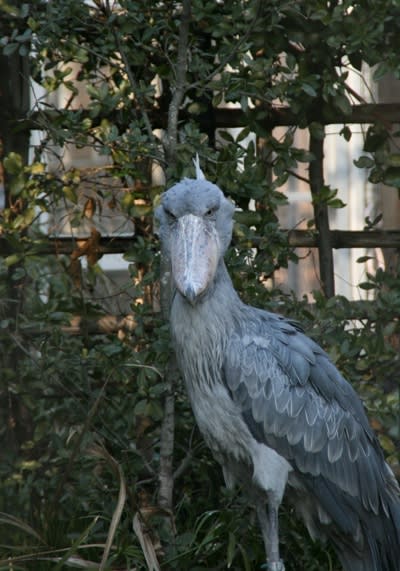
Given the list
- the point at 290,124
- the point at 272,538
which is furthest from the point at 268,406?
the point at 290,124

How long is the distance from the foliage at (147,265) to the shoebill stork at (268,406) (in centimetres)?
46

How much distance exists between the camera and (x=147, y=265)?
4406 mm

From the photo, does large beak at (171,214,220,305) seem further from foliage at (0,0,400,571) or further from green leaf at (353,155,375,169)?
green leaf at (353,155,375,169)

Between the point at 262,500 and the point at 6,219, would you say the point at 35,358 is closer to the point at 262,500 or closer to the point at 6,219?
the point at 6,219

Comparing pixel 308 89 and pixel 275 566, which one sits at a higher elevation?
pixel 308 89

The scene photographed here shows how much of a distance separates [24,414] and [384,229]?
1739 mm

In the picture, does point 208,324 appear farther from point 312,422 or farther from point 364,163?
point 364,163

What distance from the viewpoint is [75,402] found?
4289 millimetres

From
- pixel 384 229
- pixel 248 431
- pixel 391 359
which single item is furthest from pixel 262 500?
pixel 384 229

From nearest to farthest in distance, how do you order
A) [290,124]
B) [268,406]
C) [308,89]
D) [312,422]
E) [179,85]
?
[268,406] → [312,422] → [179,85] → [308,89] → [290,124]

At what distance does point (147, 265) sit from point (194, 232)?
45.4 inches

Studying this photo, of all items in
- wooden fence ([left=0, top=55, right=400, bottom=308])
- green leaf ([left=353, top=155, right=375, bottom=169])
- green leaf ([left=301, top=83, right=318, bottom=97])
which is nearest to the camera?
green leaf ([left=301, top=83, right=318, bottom=97])

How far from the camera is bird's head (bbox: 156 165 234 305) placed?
10.6ft

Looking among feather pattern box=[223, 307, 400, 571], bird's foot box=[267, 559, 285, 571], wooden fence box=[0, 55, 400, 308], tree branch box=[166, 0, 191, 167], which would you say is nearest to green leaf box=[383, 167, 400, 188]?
wooden fence box=[0, 55, 400, 308]
